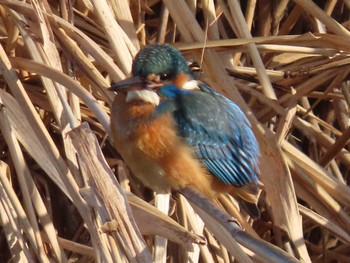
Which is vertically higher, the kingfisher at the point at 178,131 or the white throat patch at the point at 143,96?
the white throat patch at the point at 143,96

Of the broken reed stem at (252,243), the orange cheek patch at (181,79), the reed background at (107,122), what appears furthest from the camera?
the orange cheek patch at (181,79)

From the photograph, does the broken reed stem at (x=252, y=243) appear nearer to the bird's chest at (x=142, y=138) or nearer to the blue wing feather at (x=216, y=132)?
the bird's chest at (x=142, y=138)

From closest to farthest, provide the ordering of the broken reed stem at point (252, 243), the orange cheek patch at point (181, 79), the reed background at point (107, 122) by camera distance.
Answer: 1. the broken reed stem at point (252, 243)
2. the reed background at point (107, 122)
3. the orange cheek patch at point (181, 79)

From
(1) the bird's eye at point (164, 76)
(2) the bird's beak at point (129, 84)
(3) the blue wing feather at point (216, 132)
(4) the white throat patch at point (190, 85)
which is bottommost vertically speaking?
(3) the blue wing feather at point (216, 132)

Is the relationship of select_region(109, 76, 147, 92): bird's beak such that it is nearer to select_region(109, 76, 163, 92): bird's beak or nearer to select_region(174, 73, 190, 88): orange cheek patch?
select_region(109, 76, 163, 92): bird's beak

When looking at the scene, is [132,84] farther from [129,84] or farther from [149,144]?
[149,144]

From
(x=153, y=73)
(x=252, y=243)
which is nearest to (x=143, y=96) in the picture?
(x=153, y=73)

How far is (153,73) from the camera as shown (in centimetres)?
211

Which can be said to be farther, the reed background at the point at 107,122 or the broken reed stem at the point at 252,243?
the reed background at the point at 107,122

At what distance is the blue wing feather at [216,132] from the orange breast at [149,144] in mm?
48

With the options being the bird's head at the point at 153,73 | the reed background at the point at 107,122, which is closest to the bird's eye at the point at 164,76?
the bird's head at the point at 153,73

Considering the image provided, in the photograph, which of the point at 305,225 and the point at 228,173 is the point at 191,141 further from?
the point at 305,225

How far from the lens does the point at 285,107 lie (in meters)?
2.69

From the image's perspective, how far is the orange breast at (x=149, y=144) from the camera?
214 cm
